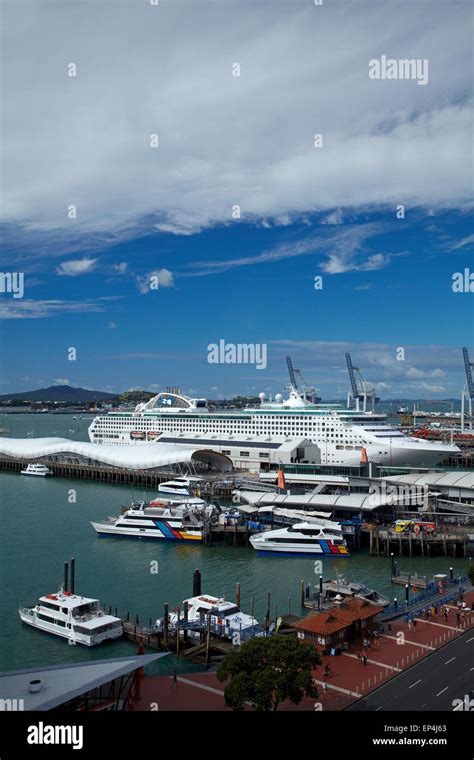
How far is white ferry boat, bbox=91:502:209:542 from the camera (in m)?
27.4

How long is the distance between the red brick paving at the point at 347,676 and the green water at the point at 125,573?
2.35 m

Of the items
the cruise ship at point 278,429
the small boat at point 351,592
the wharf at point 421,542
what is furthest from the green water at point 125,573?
the cruise ship at point 278,429

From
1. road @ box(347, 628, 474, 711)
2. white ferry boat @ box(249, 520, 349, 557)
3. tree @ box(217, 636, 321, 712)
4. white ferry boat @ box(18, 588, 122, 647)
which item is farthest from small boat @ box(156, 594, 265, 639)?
white ferry boat @ box(249, 520, 349, 557)

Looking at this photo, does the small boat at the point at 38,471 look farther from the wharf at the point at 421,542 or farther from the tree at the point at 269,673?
the tree at the point at 269,673

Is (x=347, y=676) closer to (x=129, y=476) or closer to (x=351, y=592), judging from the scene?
(x=351, y=592)

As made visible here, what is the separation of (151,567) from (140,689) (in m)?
10.8

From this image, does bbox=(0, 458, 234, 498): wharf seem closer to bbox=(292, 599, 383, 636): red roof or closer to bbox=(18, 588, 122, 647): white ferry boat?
bbox=(18, 588, 122, 647): white ferry boat

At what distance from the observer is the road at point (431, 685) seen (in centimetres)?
1227

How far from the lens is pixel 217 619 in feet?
55.3

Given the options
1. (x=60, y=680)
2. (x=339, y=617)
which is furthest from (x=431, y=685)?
(x=60, y=680)
